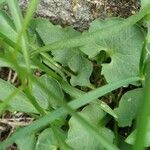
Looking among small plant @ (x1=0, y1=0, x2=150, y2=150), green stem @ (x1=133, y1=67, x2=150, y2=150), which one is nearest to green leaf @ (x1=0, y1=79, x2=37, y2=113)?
small plant @ (x1=0, y1=0, x2=150, y2=150)

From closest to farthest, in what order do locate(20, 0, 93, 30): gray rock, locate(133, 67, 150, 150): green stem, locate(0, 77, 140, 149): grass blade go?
locate(133, 67, 150, 150): green stem, locate(0, 77, 140, 149): grass blade, locate(20, 0, 93, 30): gray rock

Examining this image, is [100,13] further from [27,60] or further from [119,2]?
[27,60]

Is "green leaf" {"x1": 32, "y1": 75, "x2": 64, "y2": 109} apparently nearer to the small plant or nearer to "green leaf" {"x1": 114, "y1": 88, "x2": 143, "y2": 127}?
the small plant


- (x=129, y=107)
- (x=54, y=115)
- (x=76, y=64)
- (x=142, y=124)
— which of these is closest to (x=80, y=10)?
(x=76, y=64)

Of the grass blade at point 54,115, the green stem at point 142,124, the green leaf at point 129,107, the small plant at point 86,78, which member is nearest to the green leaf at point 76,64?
the small plant at point 86,78

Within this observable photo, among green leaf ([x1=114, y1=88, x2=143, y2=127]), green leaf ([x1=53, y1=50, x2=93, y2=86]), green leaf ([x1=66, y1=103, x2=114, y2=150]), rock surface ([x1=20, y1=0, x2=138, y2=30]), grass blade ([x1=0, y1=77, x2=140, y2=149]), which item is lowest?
green leaf ([x1=66, y1=103, x2=114, y2=150])

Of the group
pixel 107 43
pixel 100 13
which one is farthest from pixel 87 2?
pixel 107 43
